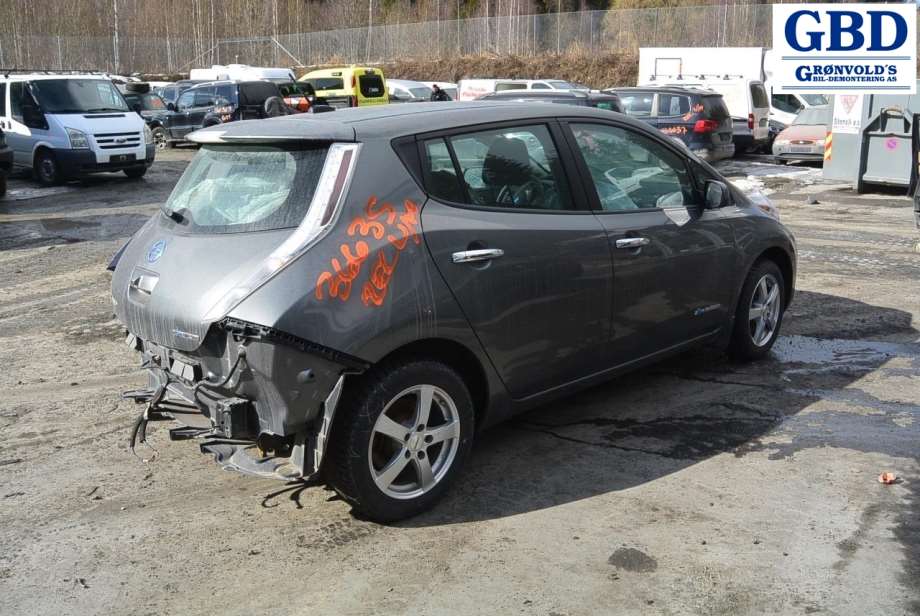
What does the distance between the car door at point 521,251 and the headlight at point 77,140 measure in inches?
560

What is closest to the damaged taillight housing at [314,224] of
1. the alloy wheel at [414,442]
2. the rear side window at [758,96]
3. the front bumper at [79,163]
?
the alloy wheel at [414,442]

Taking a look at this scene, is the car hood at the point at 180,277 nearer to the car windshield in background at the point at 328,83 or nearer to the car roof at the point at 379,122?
the car roof at the point at 379,122

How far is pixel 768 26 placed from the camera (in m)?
40.4

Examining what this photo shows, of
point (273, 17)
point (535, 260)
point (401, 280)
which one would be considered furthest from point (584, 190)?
point (273, 17)

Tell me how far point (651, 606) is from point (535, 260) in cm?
175

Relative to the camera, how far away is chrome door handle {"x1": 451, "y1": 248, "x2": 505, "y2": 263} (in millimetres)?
4363

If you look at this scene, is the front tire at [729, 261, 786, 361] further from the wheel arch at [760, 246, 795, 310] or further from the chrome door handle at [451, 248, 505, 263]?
the chrome door handle at [451, 248, 505, 263]

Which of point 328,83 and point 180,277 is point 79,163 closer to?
point 328,83

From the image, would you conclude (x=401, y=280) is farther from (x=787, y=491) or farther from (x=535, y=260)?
(x=787, y=491)

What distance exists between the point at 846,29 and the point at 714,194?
43.7ft

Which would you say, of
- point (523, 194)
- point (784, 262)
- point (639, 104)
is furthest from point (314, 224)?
point (639, 104)

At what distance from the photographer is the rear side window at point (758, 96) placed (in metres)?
22.4

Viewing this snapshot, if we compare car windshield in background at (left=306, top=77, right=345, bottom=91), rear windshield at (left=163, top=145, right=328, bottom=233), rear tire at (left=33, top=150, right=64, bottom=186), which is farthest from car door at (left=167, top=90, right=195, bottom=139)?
rear windshield at (left=163, top=145, right=328, bottom=233)

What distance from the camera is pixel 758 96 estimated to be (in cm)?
2277
